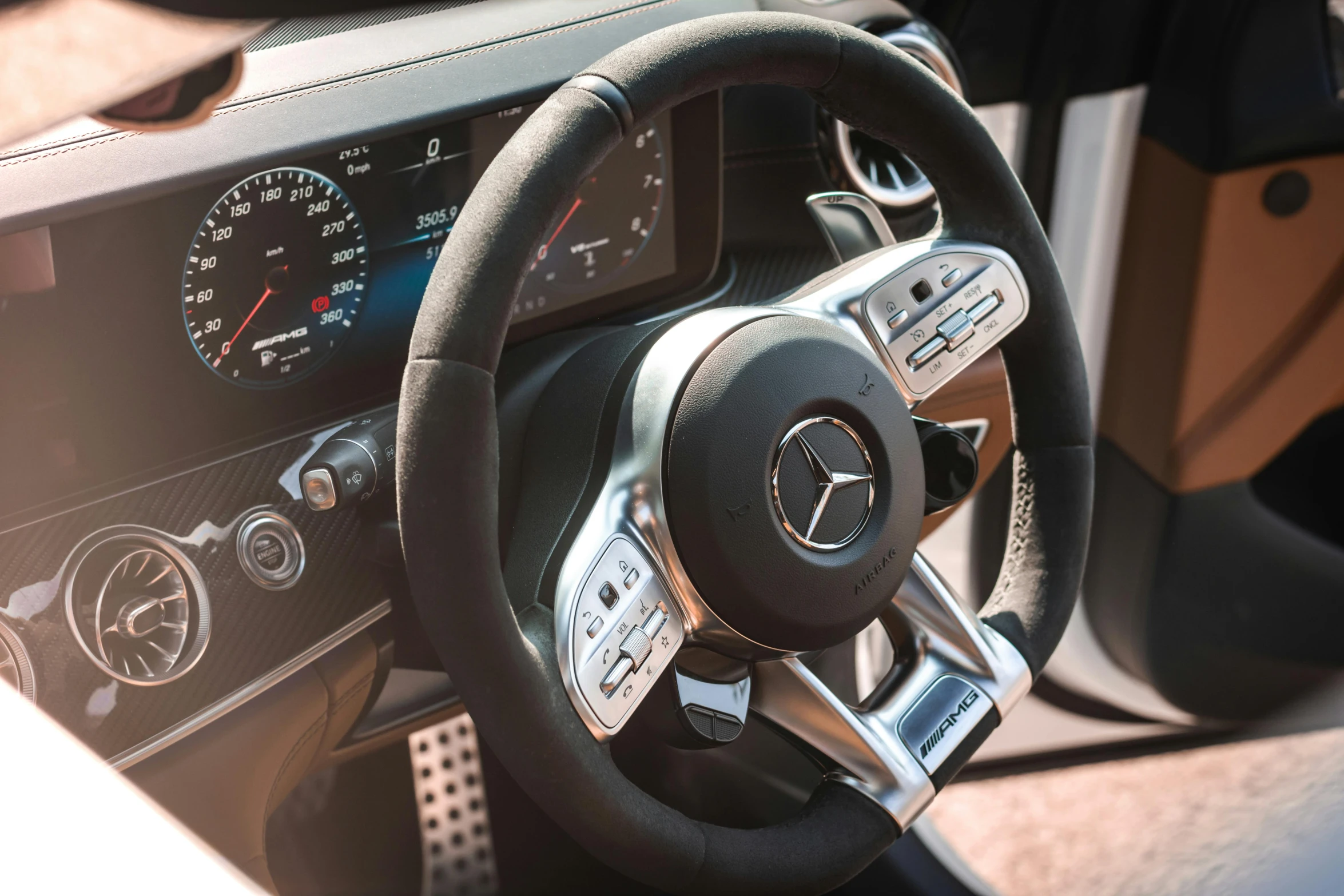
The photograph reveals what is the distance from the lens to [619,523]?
0.89 metres

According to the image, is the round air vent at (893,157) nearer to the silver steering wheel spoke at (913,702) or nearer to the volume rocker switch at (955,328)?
the volume rocker switch at (955,328)

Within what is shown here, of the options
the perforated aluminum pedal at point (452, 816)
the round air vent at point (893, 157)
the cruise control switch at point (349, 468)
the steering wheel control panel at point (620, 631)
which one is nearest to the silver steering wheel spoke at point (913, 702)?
the steering wheel control panel at point (620, 631)

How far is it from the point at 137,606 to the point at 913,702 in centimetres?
65

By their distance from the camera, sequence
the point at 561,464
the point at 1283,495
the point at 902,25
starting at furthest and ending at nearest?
the point at 1283,495
the point at 902,25
the point at 561,464

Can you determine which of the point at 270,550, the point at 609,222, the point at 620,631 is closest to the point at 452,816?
the point at 270,550

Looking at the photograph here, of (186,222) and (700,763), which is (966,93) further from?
(186,222)

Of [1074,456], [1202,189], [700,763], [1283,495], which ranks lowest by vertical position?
[1283,495]

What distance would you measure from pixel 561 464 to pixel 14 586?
43 cm

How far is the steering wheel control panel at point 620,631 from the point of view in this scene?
0.84 meters

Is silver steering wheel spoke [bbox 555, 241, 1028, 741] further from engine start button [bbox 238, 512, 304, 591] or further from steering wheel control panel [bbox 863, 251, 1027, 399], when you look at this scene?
engine start button [bbox 238, 512, 304, 591]

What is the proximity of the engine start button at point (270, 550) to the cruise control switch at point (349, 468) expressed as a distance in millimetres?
34

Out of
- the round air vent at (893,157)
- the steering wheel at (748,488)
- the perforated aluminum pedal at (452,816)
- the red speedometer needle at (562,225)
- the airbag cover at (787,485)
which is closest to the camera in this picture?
the steering wheel at (748,488)

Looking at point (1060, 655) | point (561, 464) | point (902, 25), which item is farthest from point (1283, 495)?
point (561, 464)

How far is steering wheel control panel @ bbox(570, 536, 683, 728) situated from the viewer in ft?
2.74
